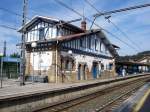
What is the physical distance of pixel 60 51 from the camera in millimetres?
27672

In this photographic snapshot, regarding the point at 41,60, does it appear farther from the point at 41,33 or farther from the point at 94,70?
the point at 94,70

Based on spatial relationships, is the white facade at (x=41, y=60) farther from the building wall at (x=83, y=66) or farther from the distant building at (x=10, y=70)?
the distant building at (x=10, y=70)

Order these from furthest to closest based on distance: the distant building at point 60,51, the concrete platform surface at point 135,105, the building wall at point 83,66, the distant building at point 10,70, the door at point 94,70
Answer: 1. the door at point 94,70
2. the distant building at point 10,70
3. the building wall at point 83,66
4. the distant building at point 60,51
5. the concrete platform surface at point 135,105

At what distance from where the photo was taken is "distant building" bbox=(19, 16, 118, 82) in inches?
1080

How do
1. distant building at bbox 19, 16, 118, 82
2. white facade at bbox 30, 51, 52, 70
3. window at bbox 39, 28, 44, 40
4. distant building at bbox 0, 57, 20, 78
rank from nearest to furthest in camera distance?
distant building at bbox 19, 16, 118, 82, white facade at bbox 30, 51, 52, 70, window at bbox 39, 28, 44, 40, distant building at bbox 0, 57, 20, 78

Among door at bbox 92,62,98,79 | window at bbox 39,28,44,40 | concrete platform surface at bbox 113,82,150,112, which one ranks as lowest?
concrete platform surface at bbox 113,82,150,112

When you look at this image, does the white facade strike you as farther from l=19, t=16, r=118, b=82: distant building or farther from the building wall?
Answer: the building wall

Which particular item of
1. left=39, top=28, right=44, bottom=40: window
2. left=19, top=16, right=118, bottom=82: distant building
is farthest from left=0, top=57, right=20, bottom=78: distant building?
left=39, top=28, right=44, bottom=40: window

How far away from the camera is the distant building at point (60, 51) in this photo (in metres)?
27.4

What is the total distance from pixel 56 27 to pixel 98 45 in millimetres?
10902

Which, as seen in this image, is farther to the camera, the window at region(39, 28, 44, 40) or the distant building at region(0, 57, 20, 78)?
the distant building at region(0, 57, 20, 78)

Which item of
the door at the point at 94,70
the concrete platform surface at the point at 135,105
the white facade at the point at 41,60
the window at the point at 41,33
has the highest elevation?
the window at the point at 41,33

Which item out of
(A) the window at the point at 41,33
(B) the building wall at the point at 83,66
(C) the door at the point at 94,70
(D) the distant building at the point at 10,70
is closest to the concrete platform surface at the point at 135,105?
(B) the building wall at the point at 83,66

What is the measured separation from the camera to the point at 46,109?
12344 mm
